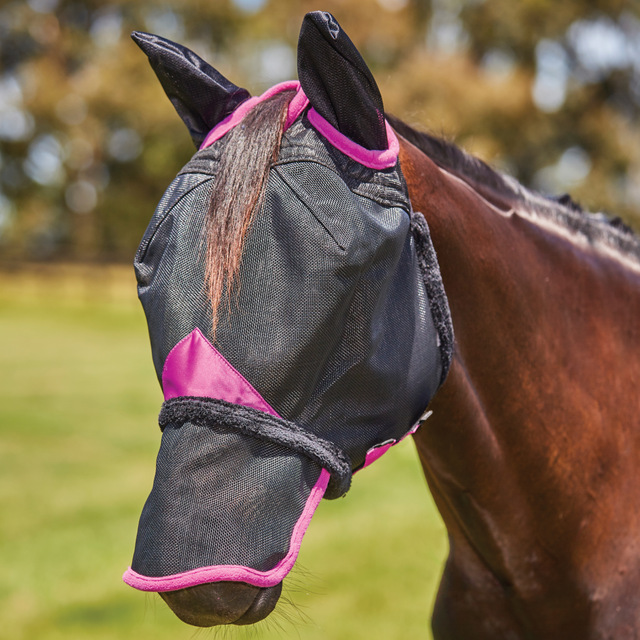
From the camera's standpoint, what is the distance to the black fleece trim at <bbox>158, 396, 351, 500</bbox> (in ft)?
3.46

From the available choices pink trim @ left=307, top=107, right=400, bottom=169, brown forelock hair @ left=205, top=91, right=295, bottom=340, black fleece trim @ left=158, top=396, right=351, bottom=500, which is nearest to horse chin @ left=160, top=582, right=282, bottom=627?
black fleece trim @ left=158, top=396, right=351, bottom=500

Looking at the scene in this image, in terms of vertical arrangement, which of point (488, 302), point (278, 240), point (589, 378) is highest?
point (278, 240)

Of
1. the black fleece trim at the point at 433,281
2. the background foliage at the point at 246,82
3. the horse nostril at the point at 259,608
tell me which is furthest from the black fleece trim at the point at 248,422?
the background foliage at the point at 246,82

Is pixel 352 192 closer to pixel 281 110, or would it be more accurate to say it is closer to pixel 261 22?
pixel 281 110

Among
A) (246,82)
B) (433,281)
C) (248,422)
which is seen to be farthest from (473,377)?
(246,82)

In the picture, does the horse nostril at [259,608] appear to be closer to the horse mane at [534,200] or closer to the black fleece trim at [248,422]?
the black fleece trim at [248,422]

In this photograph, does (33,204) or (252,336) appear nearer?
(252,336)

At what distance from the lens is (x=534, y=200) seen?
1771mm

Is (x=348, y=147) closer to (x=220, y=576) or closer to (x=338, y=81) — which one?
(x=338, y=81)

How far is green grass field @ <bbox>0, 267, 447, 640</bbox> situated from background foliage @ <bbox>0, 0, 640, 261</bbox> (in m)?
14.9

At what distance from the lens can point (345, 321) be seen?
114 centimetres

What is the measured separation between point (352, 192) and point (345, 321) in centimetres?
22

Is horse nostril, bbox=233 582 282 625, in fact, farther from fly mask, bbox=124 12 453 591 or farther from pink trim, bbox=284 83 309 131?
pink trim, bbox=284 83 309 131

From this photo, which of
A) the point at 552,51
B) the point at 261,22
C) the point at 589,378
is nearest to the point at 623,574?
the point at 589,378
